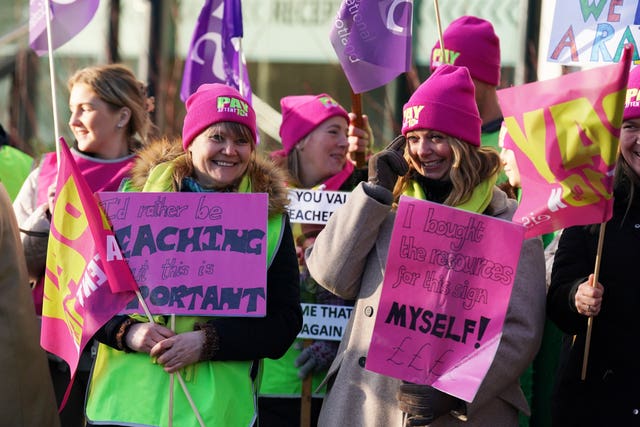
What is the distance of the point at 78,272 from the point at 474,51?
2506 mm

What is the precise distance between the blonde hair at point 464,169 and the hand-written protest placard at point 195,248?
1.95ft

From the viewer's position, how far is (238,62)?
21.3 ft

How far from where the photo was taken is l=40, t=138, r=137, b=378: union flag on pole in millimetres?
4508

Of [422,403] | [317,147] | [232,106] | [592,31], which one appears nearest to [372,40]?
[317,147]

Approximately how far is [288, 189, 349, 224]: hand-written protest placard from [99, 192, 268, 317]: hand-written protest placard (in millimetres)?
1150

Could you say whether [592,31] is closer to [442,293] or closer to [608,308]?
[608,308]

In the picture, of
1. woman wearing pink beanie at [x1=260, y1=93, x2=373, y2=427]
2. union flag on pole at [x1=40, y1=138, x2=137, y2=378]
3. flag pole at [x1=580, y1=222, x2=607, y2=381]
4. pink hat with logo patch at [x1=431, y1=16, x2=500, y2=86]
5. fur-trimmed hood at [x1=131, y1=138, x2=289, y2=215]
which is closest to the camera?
flag pole at [x1=580, y1=222, x2=607, y2=381]

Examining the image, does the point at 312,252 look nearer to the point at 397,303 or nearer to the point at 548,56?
the point at 397,303

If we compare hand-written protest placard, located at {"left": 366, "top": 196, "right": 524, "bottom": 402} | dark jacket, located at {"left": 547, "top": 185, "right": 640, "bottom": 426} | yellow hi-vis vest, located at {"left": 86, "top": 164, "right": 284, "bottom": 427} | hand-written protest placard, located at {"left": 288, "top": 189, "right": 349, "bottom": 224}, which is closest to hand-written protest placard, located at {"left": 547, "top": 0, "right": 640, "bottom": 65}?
dark jacket, located at {"left": 547, "top": 185, "right": 640, "bottom": 426}

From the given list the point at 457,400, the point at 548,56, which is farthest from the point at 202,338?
the point at 548,56

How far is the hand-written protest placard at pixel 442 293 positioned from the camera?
4352 millimetres

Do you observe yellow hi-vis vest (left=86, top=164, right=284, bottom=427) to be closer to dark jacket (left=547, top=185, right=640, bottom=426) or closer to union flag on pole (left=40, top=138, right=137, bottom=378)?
union flag on pole (left=40, top=138, right=137, bottom=378)

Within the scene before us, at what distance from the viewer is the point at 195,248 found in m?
4.58

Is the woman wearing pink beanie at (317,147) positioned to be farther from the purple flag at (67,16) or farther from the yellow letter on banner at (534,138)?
the yellow letter on banner at (534,138)
